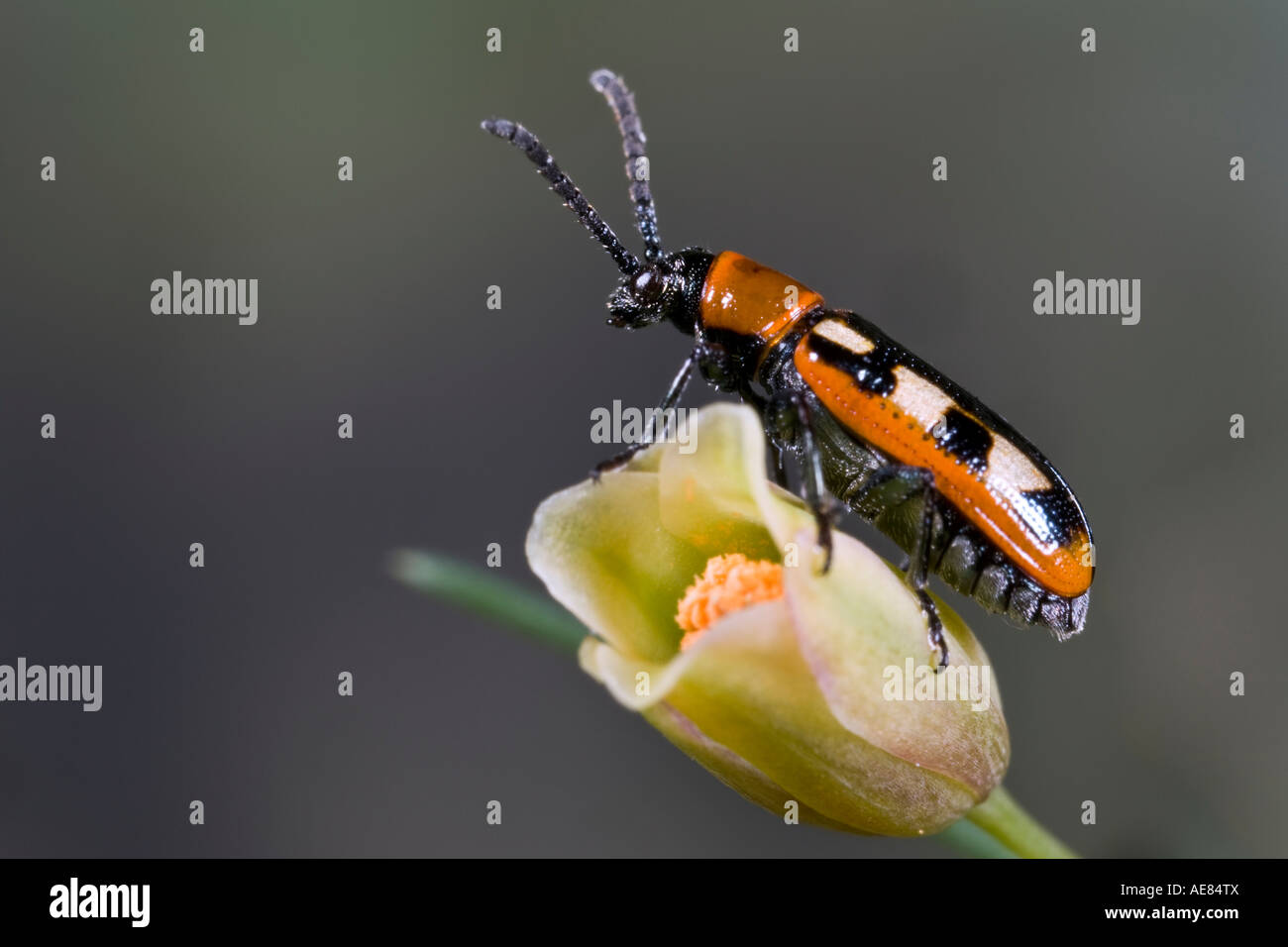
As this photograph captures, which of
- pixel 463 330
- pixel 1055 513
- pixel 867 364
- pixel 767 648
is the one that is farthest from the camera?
pixel 463 330

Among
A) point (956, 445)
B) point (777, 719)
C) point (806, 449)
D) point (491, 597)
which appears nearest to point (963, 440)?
point (956, 445)

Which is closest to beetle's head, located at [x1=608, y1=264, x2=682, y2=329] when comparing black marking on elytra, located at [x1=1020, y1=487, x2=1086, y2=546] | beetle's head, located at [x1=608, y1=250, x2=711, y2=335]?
beetle's head, located at [x1=608, y1=250, x2=711, y2=335]

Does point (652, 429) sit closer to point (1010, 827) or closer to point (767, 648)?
point (767, 648)

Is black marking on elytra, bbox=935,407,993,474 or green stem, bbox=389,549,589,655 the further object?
green stem, bbox=389,549,589,655

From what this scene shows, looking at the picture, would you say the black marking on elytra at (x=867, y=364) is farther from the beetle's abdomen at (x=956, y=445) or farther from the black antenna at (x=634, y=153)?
the black antenna at (x=634, y=153)

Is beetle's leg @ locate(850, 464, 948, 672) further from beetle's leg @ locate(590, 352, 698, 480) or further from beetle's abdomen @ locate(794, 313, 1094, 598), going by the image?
beetle's leg @ locate(590, 352, 698, 480)

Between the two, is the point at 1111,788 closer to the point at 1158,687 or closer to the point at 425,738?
the point at 1158,687
